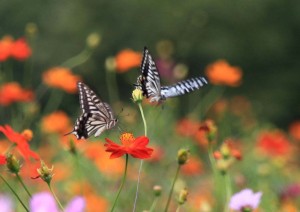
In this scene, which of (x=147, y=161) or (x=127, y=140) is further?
(x=147, y=161)

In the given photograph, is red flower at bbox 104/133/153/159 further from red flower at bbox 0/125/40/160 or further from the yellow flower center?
red flower at bbox 0/125/40/160

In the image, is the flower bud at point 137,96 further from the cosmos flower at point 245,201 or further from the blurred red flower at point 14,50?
the blurred red flower at point 14,50

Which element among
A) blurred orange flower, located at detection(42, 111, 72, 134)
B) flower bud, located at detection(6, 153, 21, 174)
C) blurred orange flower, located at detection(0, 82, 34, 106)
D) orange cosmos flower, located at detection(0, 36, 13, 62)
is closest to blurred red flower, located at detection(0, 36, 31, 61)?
orange cosmos flower, located at detection(0, 36, 13, 62)

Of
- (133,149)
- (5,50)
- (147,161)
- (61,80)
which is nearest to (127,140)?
(133,149)

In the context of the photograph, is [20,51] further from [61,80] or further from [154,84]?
[154,84]

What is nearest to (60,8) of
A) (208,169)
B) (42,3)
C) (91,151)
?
(42,3)

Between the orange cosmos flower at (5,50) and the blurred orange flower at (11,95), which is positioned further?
the blurred orange flower at (11,95)

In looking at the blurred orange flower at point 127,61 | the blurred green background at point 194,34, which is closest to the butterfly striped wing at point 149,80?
the blurred orange flower at point 127,61
